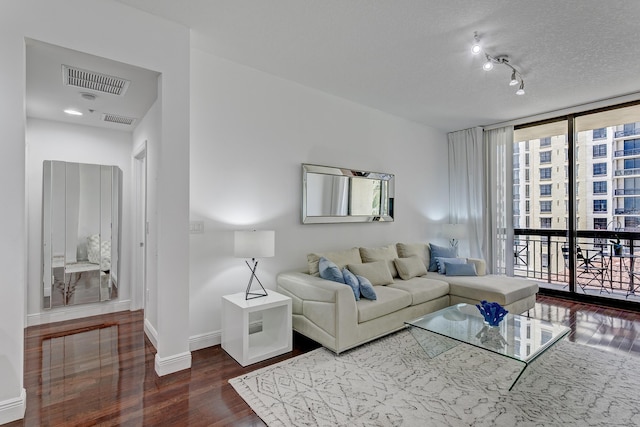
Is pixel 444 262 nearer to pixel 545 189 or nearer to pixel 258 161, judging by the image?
pixel 545 189

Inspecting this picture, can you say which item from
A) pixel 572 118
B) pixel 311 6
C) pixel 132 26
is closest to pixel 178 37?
pixel 132 26

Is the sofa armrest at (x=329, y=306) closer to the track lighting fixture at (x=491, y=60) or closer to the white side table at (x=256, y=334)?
the white side table at (x=256, y=334)

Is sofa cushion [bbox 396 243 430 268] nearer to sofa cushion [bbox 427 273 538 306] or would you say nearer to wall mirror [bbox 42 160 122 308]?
sofa cushion [bbox 427 273 538 306]

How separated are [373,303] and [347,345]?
480 mm

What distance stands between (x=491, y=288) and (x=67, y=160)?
521 cm

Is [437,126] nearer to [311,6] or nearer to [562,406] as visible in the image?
[311,6]

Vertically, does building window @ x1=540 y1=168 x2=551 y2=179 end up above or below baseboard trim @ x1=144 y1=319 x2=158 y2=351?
above

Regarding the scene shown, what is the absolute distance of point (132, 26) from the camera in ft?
7.77

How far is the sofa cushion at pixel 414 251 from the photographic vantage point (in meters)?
4.56

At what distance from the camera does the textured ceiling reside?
94.0 inches

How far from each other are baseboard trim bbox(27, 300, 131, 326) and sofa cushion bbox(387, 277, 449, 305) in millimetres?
3454

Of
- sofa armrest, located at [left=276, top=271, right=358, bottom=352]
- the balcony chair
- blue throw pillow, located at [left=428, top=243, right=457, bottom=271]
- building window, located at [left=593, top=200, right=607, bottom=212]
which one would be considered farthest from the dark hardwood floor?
building window, located at [left=593, top=200, right=607, bottom=212]

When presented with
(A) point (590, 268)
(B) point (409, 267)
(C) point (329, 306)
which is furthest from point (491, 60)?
(A) point (590, 268)

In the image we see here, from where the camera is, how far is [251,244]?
2889 mm
